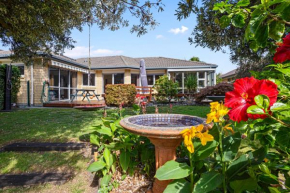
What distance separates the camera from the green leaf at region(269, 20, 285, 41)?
3.04ft

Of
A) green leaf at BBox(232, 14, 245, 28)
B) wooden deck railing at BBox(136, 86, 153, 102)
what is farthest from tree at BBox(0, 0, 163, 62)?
wooden deck railing at BBox(136, 86, 153, 102)

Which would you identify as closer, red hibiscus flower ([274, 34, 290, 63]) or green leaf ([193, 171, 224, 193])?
red hibiscus flower ([274, 34, 290, 63])

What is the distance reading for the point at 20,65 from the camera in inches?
511

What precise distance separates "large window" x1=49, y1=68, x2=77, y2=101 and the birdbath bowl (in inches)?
488

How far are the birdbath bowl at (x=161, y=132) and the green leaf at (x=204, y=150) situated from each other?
23 cm

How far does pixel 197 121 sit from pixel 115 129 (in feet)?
4.28

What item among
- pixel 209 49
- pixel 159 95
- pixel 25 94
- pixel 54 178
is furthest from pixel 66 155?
pixel 25 94

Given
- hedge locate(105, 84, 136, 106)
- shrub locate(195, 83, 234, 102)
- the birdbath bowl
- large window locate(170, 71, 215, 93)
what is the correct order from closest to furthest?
the birdbath bowl → shrub locate(195, 83, 234, 102) → hedge locate(105, 84, 136, 106) → large window locate(170, 71, 215, 93)

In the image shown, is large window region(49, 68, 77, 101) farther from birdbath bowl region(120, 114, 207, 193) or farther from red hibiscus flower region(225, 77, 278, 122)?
Result: red hibiscus flower region(225, 77, 278, 122)

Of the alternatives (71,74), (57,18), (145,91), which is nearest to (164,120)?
(57,18)

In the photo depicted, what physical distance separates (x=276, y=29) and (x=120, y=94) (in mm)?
10773

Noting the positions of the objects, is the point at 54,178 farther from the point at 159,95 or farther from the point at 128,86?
the point at 159,95

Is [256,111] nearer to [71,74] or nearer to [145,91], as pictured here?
[145,91]

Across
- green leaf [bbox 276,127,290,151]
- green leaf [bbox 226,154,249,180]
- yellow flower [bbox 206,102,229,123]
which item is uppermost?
yellow flower [bbox 206,102,229,123]
